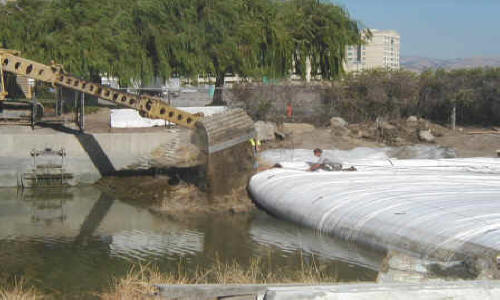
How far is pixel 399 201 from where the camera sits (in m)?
16.3

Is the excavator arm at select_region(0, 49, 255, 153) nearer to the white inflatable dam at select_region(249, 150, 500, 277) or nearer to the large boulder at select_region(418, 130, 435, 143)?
the white inflatable dam at select_region(249, 150, 500, 277)

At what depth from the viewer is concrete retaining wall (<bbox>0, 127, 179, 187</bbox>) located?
2591 cm

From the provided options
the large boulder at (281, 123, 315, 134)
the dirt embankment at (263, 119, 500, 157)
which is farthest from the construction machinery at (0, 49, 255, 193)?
the large boulder at (281, 123, 315, 134)

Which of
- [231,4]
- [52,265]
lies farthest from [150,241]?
[231,4]

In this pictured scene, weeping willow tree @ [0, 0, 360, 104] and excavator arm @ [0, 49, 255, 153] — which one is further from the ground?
weeping willow tree @ [0, 0, 360, 104]

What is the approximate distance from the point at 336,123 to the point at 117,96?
11229mm

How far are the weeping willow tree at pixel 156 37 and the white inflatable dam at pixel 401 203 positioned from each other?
14754 millimetres

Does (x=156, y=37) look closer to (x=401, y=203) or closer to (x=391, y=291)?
(x=401, y=203)

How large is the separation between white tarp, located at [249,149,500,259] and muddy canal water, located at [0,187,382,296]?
0.54m

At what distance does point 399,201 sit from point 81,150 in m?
14.6

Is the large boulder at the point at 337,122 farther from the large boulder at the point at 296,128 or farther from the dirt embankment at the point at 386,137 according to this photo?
the large boulder at the point at 296,128

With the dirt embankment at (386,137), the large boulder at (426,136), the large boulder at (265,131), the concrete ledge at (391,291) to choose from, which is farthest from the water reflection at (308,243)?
the large boulder at (426,136)

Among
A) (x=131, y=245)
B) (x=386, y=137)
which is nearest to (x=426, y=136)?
(x=386, y=137)

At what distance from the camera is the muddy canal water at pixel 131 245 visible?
14.1 meters
